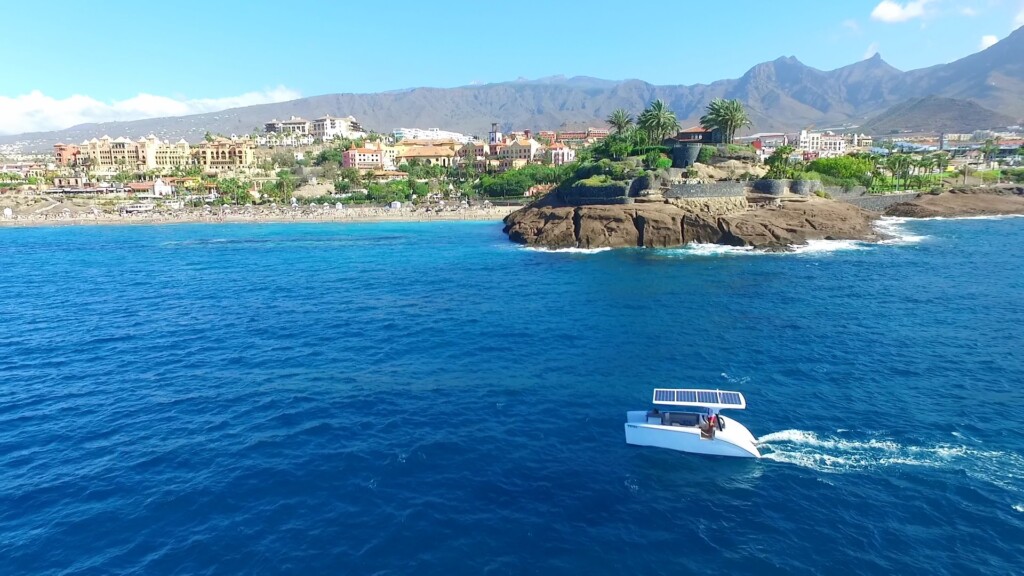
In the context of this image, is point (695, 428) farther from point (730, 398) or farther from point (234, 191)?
point (234, 191)

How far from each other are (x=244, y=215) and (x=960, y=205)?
152m

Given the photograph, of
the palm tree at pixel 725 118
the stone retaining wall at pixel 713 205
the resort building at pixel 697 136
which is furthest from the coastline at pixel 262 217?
the stone retaining wall at pixel 713 205

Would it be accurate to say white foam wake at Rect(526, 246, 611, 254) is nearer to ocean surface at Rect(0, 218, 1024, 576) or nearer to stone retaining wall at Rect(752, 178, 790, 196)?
ocean surface at Rect(0, 218, 1024, 576)

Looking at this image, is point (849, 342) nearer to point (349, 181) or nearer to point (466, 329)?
point (466, 329)

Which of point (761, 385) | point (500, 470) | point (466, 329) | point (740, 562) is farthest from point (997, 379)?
point (466, 329)

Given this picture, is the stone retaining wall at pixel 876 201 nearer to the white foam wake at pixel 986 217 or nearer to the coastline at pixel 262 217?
the white foam wake at pixel 986 217

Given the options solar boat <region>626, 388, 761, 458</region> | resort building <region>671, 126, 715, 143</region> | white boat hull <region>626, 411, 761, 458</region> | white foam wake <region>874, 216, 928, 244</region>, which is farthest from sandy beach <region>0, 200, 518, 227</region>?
white boat hull <region>626, 411, 761, 458</region>

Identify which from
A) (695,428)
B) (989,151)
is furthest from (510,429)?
(989,151)

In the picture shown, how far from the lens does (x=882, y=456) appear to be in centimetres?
2616

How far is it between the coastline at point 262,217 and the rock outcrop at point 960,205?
8083 cm

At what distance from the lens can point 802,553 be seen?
20.5 metres

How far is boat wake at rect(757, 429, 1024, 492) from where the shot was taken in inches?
982

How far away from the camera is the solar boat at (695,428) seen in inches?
1050

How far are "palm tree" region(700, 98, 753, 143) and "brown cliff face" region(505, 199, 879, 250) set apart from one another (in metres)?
26.1
